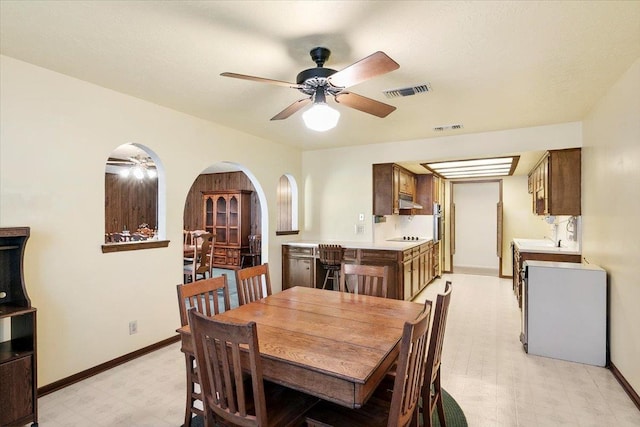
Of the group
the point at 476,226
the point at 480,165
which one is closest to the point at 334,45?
the point at 480,165

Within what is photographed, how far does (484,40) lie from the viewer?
2111 millimetres

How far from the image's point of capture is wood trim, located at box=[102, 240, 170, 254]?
2.97 m

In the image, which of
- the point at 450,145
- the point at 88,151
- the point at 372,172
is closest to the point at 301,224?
the point at 372,172

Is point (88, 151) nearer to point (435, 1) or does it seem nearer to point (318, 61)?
point (318, 61)

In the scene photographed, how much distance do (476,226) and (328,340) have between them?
7726 millimetres

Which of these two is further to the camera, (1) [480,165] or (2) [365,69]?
(1) [480,165]

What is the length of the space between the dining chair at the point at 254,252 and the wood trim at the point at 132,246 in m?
4.32

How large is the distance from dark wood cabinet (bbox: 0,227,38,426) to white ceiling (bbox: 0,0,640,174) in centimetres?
128

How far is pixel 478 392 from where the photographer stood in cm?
259

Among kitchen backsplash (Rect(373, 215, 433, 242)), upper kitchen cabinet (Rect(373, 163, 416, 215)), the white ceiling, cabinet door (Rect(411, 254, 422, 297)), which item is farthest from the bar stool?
the white ceiling

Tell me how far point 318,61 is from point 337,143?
296 centimetres

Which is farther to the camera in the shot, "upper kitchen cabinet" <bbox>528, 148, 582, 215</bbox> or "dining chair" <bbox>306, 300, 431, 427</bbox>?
"upper kitchen cabinet" <bbox>528, 148, 582, 215</bbox>

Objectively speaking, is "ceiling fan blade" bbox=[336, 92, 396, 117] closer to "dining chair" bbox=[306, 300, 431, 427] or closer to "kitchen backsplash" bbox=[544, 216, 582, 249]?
"dining chair" bbox=[306, 300, 431, 427]

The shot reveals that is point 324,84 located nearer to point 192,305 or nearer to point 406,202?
point 192,305
